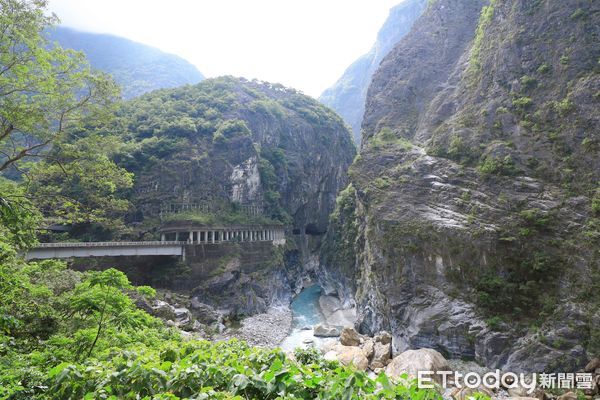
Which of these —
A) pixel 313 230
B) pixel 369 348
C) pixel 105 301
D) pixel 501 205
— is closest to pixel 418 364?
pixel 369 348

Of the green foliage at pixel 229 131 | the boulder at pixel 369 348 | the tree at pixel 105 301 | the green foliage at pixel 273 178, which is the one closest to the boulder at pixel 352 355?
the boulder at pixel 369 348

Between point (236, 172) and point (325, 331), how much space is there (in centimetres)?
2902

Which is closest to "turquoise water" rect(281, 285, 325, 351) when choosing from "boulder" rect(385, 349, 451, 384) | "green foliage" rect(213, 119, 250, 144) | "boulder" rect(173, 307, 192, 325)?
"boulder" rect(173, 307, 192, 325)

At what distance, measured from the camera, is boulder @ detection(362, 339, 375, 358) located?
2530 centimetres

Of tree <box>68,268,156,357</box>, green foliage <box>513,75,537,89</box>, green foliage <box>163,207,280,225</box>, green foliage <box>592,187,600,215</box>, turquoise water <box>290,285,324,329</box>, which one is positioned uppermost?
green foliage <box>513,75,537,89</box>

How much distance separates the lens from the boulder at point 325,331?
34156mm

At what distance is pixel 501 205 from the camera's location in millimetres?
26484

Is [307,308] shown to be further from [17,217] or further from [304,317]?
[17,217]

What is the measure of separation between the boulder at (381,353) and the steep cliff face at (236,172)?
18.5m

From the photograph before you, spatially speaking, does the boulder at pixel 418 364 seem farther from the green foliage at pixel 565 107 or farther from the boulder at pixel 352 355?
the green foliage at pixel 565 107

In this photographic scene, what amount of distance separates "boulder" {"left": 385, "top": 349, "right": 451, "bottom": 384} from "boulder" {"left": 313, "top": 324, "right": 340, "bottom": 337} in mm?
12266

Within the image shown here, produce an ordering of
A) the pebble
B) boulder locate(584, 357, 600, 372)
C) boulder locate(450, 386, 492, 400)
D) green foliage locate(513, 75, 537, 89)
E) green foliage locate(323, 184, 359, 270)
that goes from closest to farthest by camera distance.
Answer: boulder locate(450, 386, 492, 400), boulder locate(584, 357, 600, 372), green foliage locate(513, 75, 537, 89), the pebble, green foliage locate(323, 184, 359, 270)

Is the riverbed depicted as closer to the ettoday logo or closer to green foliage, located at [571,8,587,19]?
the ettoday logo

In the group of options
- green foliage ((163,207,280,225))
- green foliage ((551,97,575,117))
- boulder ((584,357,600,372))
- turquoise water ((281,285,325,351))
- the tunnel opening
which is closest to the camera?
boulder ((584,357,600,372))
